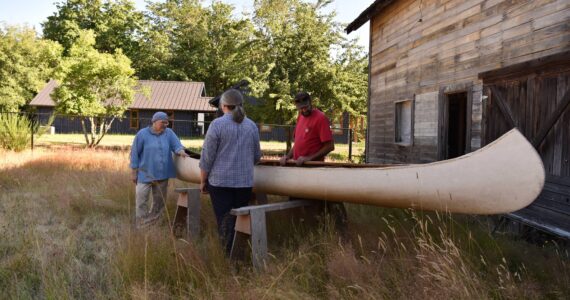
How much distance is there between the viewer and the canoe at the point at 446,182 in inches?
133

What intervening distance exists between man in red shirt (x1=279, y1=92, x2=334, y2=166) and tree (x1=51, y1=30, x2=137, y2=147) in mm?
14500

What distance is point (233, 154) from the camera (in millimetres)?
4281

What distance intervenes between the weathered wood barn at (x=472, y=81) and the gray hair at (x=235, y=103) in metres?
3.45

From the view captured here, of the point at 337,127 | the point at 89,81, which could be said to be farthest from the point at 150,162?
the point at 337,127

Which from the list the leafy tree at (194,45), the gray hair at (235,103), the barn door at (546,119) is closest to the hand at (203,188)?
the gray hair at (235,103)

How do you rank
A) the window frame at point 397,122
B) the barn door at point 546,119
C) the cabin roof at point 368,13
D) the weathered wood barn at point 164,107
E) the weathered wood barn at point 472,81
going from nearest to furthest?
the barn door at point 546,119, the weathered wood barn at point 472,81, the window frame at point 397,122, the cabin roof at point 368,13, the weathered wood barn at point 164,107

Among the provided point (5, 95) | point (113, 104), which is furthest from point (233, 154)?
point (5, 95)

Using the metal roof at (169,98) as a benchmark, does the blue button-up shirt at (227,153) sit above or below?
below

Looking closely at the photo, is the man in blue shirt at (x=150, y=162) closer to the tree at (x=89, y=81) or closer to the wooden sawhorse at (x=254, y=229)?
the wooden sawhorse at (x=254, y=229)

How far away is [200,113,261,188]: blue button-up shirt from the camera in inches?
167

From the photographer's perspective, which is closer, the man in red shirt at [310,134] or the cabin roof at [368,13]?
the man in red shirt at [310,134]

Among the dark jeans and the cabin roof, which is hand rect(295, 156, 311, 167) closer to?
the dark jeans

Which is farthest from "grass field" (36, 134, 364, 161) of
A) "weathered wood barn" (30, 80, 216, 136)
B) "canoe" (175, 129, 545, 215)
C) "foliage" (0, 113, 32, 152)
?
"canoe" (175, 129, 545, 215)

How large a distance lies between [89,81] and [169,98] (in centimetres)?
1680
